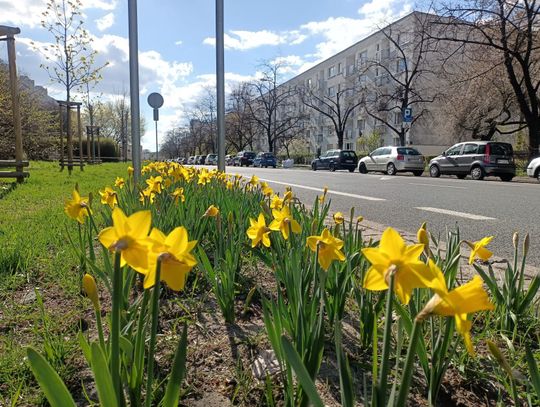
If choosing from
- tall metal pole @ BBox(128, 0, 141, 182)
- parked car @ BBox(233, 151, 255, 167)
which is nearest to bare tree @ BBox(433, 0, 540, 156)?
tall metal pole @ BBox(128, 0, 141, 182)

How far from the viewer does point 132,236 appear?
25.9 inches

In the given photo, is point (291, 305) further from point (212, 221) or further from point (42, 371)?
point (212, 221)

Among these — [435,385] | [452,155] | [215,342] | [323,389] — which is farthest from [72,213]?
[452,155]

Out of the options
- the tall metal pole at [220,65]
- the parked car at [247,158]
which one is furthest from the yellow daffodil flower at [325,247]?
the parked car at [247,158]

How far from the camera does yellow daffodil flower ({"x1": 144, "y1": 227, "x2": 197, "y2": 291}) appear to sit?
0.68 metres

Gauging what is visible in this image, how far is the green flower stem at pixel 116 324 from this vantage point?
710mm

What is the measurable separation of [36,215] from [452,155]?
16.3 metres

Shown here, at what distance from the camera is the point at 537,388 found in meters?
0.81

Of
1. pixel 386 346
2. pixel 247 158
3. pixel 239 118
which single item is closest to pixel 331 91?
pixel 239 118

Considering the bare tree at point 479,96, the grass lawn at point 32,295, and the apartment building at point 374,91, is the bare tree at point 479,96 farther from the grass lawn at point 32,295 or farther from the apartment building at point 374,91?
the grass lawn at point 32,295

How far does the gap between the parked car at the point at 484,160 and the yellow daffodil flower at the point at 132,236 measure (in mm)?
16749

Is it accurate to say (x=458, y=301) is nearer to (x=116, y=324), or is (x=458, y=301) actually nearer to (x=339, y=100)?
(x=116, y=324)

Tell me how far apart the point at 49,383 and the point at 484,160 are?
16936mm

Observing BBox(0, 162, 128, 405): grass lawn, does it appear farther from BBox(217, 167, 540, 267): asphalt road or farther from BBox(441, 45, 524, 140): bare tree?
BBox(441, 45, 524, 140): bare tree
